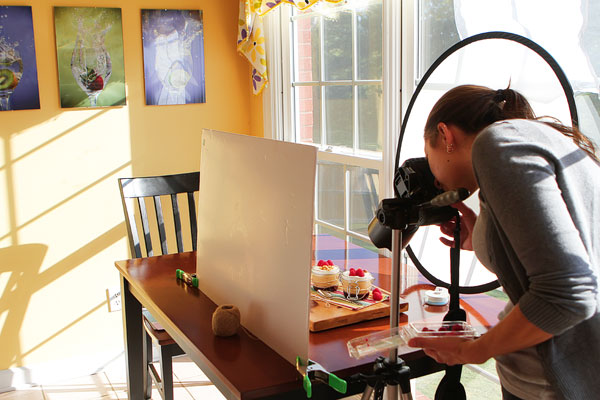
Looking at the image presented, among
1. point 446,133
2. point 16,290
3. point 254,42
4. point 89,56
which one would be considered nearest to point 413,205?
point 446,133

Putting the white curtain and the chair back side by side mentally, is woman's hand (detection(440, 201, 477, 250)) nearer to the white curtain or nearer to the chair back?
the white curtain

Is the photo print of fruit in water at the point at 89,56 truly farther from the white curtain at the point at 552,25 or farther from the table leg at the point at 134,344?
the white curtain at the point at 552,25

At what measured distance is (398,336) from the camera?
124 cm

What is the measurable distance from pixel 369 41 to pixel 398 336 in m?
1.68

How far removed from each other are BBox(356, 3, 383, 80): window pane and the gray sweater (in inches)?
62.8

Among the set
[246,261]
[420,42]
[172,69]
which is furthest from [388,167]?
[172,69]

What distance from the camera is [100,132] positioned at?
3.32 meters

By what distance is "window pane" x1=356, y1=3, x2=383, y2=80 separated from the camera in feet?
8.41

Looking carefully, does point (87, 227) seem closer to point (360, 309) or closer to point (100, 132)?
point (100, 132)

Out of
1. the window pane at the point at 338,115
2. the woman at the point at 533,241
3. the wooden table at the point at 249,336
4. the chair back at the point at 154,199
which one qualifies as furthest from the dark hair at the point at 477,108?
the chair back at the point at 154,199

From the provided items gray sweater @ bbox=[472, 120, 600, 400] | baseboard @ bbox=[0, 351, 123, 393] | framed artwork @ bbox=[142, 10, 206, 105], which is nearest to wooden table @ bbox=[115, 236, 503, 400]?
gray sweater @ bbox=[472, 120, 600, 400]

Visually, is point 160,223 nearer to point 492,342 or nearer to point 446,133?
point 446,133

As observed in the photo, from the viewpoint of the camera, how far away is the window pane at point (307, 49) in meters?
3.08

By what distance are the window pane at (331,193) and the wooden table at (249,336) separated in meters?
0.69
